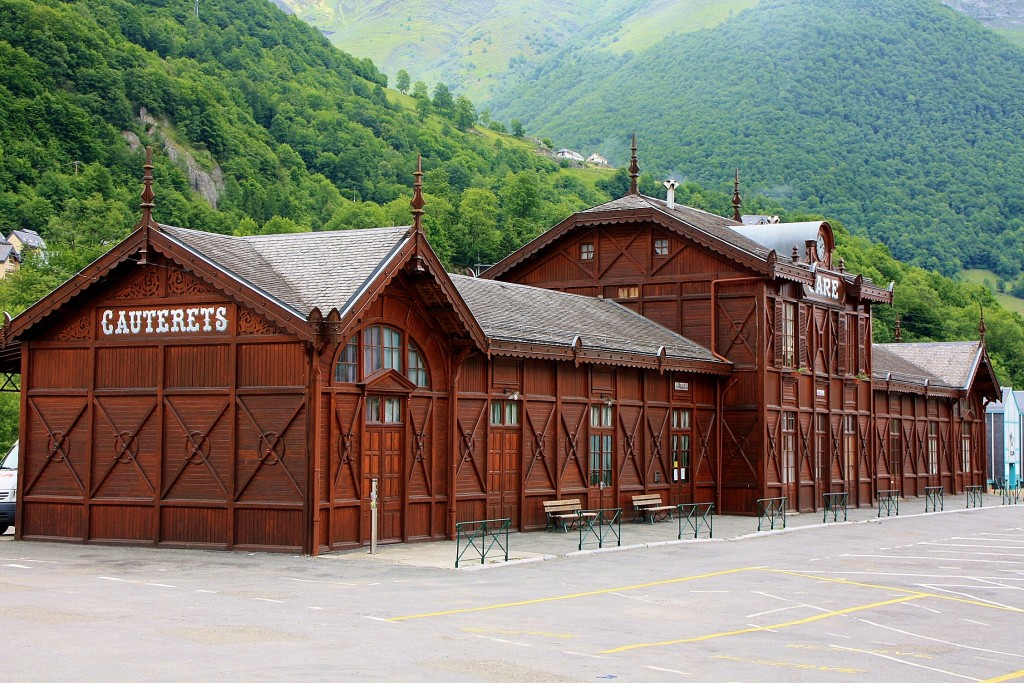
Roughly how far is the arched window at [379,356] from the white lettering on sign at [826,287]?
21.2 meters

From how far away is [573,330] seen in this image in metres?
38.8

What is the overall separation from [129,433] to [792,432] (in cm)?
2552

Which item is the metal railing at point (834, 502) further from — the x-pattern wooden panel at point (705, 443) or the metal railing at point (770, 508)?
the x-pattern wooden panel at point (705, 443)

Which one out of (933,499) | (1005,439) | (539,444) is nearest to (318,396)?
(539,444)

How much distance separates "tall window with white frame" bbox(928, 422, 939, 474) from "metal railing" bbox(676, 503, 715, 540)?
23.1 meters

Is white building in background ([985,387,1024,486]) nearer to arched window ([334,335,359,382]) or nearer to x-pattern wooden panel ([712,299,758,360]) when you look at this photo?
x-pattern wooden panel ([712,299,758,360])

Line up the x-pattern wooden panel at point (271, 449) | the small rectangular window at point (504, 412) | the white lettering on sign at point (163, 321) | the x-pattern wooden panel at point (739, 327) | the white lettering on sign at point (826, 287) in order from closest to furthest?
the x-pattern wooden panel at point (271, 449) < the white lettering on sign at point (163, 321) < the small rectangular window at point (504, 412) < the x-pattern wooden panel at point (739, 327) < the white lettering on sign at point (826, 287)

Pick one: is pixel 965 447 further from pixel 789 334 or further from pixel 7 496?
pixel 7 496

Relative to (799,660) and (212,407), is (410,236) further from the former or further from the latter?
(799,660)

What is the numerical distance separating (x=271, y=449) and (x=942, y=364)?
47.7 metres

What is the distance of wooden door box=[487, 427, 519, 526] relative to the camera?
34375 mm

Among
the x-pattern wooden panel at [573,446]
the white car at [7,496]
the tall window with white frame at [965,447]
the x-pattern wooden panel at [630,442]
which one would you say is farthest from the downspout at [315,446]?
the tall window with white frame at [965,447]

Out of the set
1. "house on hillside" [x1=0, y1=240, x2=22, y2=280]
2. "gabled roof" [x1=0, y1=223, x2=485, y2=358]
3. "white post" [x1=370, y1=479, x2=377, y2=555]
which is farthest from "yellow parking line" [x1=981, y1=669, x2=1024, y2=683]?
"house on hillside" [x1=0, y1=240, x2=22, y2=280]

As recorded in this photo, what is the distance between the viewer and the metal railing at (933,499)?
5168 cm
